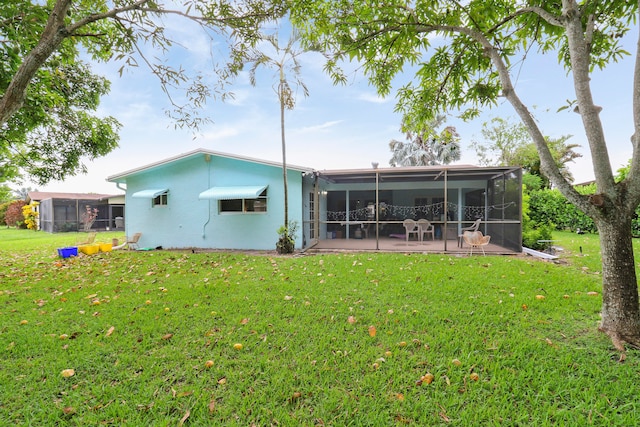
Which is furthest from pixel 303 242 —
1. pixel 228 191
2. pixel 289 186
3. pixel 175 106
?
pixel 175 106

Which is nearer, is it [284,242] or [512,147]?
[284,242]

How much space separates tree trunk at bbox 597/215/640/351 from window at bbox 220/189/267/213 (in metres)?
10.2

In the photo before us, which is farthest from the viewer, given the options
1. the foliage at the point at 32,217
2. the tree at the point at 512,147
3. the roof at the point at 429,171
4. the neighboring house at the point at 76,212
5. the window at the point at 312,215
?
the foliage at the point at 32,217

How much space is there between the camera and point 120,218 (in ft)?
78.3

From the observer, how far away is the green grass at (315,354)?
8.00 ft

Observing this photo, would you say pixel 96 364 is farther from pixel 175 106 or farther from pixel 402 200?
pixel 402 200

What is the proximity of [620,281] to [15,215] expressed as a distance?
43.0 metres

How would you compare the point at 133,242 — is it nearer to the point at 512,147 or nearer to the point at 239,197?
the point at 239,197

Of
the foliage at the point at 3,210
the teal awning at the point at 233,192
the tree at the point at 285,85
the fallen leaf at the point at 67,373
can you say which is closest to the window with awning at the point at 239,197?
the teal awning at the point at 233,192

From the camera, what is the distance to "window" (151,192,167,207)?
1299 centimetres

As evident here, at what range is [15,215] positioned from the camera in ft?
96.4

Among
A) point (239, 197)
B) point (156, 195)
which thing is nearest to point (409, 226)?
point (239, 197)

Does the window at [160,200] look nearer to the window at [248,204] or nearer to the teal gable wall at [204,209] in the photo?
the teal gable wall at [204,209]

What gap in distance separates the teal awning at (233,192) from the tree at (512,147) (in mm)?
23214
